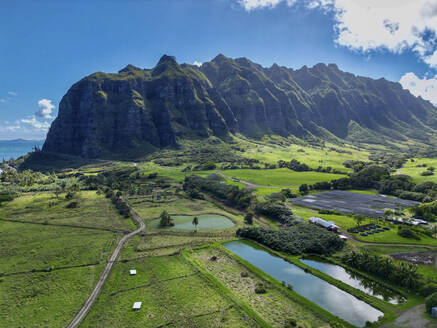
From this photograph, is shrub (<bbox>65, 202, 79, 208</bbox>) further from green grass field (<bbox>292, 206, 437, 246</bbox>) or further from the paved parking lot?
the paved parking lot

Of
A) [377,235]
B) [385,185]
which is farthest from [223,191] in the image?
[385,185]

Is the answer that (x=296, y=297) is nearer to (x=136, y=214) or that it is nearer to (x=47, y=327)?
(x=47, y=327)

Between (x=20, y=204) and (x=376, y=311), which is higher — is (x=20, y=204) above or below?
above

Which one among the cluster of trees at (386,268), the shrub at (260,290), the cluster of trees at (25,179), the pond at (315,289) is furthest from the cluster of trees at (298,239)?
the cluster of trees at (25,179)

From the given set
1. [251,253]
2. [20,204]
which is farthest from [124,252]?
[20,204]

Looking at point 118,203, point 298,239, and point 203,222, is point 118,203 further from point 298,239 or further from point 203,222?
point 298,239

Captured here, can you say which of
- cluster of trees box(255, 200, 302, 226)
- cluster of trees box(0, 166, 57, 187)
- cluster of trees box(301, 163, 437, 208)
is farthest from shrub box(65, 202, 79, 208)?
cluster of trees box(301, 163, 437, 208)
